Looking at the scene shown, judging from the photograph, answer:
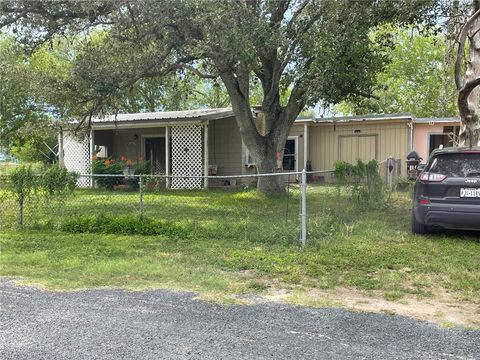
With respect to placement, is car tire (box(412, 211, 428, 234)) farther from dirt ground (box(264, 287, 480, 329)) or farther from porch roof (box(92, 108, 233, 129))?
porch roof (box(92, 108, 233, 129))

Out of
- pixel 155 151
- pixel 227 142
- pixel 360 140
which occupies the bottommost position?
pixel 155 151

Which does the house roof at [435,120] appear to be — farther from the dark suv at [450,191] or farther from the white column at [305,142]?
the dark suv at [450,191]

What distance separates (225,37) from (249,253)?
4.74 metres

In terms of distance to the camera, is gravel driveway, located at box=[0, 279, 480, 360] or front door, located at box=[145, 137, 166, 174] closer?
gravel driveway, located at box=[0, 279, 480, 360]

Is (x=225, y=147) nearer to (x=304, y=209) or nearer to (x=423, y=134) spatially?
(x=423, y=134)

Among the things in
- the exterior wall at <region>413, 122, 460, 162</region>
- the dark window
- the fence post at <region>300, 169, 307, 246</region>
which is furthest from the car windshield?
→ the dark window

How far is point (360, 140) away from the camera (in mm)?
19766

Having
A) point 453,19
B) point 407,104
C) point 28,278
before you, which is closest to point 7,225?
point 28,278

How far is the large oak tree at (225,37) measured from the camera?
9.36 metres

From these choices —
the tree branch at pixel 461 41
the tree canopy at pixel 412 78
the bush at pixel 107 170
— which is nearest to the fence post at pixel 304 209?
the tree branch at pixel 461 41

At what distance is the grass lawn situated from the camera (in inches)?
203

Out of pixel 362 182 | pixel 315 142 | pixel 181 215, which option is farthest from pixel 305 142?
pixel 181 215

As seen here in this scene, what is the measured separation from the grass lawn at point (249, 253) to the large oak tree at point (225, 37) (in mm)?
2821

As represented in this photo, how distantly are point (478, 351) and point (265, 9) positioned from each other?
390 inches
